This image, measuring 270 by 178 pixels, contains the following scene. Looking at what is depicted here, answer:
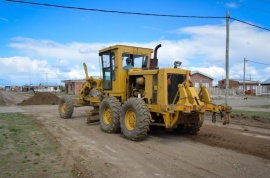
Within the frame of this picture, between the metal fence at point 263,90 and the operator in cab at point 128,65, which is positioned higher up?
the operator in cab at point 128,65

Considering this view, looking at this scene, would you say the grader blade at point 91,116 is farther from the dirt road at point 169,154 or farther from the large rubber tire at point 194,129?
the large rubber tire at point 194,129

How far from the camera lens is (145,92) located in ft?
32.0

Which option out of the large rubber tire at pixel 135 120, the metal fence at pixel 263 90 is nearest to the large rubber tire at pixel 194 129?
the large rubber tire at pixel 135 120

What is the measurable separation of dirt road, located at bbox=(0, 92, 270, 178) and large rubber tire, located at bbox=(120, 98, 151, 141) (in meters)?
0.26

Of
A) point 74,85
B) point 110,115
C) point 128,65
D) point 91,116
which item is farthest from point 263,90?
point 110,115

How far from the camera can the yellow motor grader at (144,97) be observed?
8562 millimetres

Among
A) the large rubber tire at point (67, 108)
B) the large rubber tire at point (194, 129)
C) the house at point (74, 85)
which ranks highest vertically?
the house at point (74, 85)

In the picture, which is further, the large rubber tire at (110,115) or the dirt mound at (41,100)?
the dirt mound at (41,100)

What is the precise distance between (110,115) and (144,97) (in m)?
1.60

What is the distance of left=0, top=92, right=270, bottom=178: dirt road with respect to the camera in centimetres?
577

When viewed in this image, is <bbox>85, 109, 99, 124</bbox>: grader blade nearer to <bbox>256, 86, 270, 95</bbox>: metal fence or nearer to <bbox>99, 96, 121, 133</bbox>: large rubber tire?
<bbox>99, 96, 121, 133</bbox>: large rubber tire

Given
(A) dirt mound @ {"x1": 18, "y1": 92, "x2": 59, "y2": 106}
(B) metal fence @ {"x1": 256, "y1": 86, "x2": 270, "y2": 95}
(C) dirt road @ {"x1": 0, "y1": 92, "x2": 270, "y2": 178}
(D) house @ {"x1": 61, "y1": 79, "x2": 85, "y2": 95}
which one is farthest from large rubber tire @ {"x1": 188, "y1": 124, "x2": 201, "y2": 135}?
(B) metal fence @ {"x1": 256, "y1": 86, "x2": 270, "y2": 95}

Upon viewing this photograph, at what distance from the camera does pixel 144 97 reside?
9.77 m

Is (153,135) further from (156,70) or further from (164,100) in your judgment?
(156,70)
